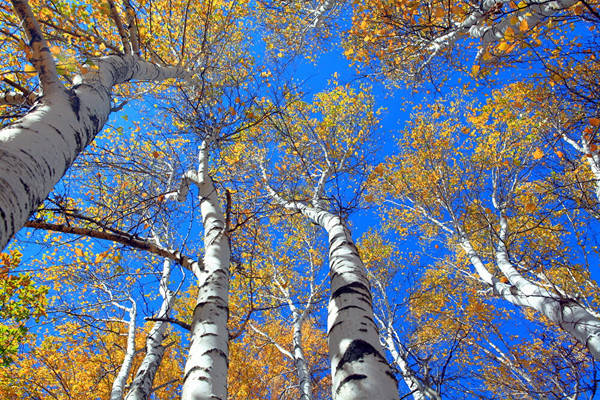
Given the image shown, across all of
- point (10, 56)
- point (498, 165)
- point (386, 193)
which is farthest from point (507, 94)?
point (10, 56)

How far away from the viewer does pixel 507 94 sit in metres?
10.6

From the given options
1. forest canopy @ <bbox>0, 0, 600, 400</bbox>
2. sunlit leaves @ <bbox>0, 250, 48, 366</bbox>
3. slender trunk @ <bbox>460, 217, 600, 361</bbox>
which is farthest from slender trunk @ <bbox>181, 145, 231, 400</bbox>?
sunlit leaves @ <bbox>0, 250, 48, 366</bbox>

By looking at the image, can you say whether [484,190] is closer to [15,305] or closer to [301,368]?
[301,368]

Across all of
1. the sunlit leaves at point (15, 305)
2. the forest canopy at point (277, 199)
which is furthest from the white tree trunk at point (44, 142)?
the sunlit leaves at point (15, 305)

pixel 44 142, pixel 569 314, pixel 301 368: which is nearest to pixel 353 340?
pixel 44 142

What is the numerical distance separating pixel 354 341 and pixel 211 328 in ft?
3.53

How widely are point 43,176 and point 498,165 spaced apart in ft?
30.8

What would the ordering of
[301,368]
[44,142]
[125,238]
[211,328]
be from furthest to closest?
[301,368] < [125,238] < [211,328] < [44,142]

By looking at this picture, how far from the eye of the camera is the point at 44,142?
62.0 inches

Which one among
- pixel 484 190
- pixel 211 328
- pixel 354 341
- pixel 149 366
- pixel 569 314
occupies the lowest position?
pixel 354 341

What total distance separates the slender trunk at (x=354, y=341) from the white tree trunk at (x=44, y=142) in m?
1.67

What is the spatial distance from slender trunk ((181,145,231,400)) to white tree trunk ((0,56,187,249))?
1.31 metres

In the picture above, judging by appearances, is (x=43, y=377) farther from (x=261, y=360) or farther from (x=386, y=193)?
(x=386, y=193)

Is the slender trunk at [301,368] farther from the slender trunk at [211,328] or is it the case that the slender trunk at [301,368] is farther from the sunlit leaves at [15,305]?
the sunlit leaves at [15,305]
